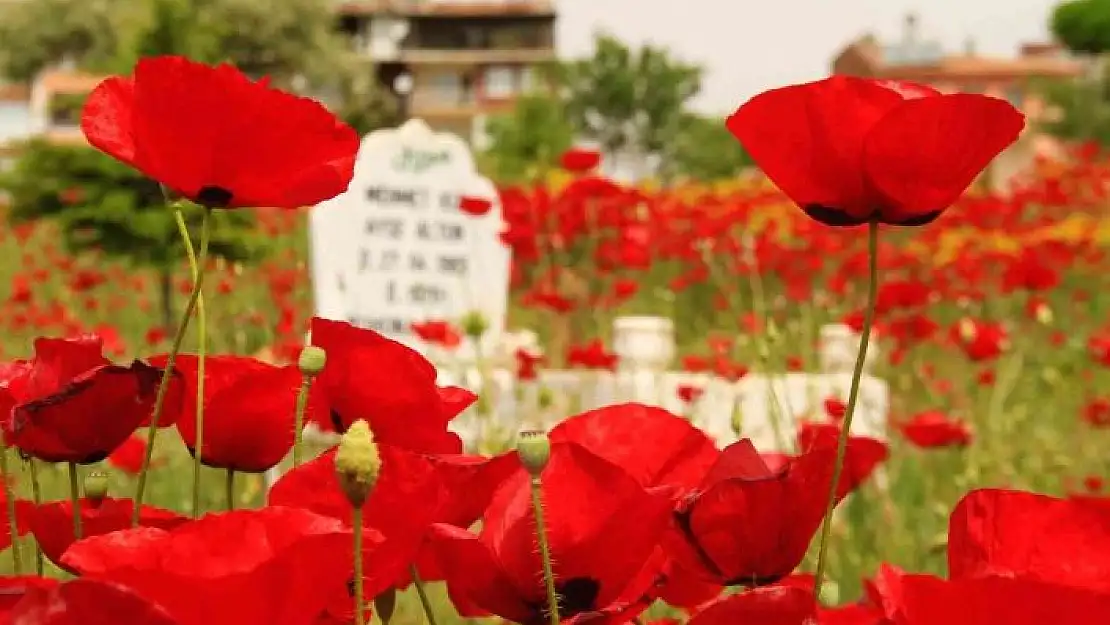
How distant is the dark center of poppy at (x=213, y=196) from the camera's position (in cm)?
55

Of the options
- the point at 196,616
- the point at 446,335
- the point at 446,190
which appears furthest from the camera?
the point at 446,190

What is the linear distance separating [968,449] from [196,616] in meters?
3.08

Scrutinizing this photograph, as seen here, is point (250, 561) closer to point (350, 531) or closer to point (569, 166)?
point (350, 531)

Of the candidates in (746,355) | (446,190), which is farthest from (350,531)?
(746,355)

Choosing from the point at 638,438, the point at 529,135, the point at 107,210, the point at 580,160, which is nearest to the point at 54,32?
the point at 529,135

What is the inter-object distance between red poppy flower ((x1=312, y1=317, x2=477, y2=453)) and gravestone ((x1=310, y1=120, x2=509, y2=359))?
329 centimetres

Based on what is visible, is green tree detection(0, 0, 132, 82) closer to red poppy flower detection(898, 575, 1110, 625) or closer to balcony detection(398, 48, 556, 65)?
balcony detection(398, 48, 556, 65)

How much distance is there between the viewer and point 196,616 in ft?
1.18

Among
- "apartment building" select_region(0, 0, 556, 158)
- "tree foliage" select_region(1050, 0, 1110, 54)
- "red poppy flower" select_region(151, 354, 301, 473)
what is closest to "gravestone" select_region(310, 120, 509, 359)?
"red poppy flower" select_region(151, 354, 301, 473)

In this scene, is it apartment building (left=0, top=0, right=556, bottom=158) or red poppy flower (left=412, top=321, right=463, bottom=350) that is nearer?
red poppy flower (left=412, top=321, right=463, bottom=350)

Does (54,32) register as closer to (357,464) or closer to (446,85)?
(446,85)

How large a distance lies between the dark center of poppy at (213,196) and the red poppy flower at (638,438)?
17cm

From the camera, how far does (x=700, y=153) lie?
28.4m

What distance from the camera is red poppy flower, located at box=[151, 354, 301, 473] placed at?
58 centimetres
